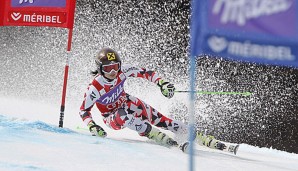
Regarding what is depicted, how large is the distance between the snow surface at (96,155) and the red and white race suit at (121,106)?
0.23 m

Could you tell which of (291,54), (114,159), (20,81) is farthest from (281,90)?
(20,81)

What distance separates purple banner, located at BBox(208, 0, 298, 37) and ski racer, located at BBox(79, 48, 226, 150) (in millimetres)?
3130

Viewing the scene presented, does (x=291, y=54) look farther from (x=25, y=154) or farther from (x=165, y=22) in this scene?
(x=165, y=22)

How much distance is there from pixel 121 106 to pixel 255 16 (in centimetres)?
364

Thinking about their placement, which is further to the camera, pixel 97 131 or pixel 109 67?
pixel 109 67

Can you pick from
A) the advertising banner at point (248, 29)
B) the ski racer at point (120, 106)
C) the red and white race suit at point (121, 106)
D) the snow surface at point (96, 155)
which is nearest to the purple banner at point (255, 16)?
the advertising banner at point (248, 29)

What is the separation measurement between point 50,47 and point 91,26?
4.29ft

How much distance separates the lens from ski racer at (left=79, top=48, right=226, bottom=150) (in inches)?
230

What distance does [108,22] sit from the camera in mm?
11695

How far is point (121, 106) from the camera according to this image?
6.20 m

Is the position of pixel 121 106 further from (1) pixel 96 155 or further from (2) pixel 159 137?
(1) pixel 96 155

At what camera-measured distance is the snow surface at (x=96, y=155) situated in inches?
160

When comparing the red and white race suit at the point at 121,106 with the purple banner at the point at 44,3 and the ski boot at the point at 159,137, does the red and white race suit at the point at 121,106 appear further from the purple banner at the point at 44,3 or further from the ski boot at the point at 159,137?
the purple banner at the point at 44,3

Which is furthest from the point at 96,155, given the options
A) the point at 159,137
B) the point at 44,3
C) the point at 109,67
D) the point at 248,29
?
the point at 44,3
